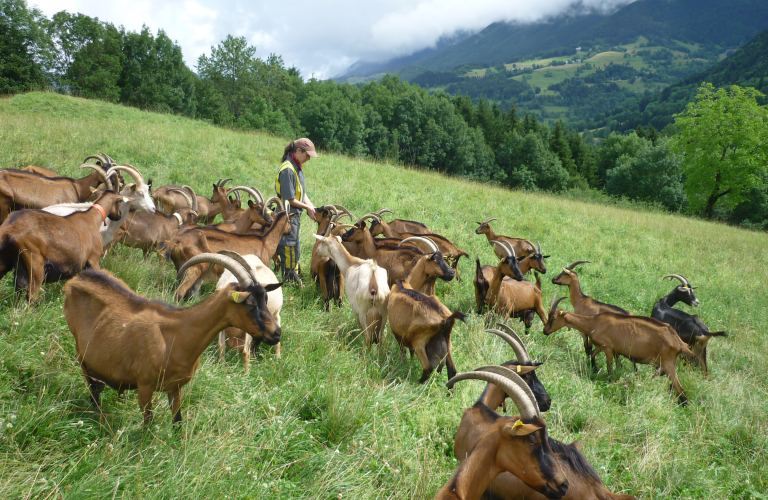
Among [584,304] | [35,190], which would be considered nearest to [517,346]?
[584,304]

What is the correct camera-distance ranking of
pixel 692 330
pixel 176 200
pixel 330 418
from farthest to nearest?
1. pixel 176 200
2. pixel 692 330
3. pixel 330 418

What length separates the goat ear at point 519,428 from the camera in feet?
10.0

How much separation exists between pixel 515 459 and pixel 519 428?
0.24 meters

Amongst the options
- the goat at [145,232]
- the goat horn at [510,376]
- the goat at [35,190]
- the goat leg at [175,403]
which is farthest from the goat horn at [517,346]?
the goat at [35,190]

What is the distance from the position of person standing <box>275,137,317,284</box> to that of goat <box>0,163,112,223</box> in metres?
3.04

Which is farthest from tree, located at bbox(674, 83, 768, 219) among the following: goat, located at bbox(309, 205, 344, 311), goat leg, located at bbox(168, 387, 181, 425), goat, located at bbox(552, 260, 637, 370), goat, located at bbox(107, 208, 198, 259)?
goat leg, located at bbox(168, 387, 181, 425)

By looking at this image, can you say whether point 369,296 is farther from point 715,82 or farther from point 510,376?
point 715,82

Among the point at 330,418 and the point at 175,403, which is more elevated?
the point at 175,403

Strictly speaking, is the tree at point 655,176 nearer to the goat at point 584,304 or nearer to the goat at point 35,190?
the goat at point 584,304

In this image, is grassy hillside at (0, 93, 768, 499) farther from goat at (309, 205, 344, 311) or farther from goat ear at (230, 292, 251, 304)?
goat ear at (230, 292, 251, 304)

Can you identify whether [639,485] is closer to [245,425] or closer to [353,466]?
[353,466]

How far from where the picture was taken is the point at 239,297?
3406 mm

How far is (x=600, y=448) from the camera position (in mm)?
4695

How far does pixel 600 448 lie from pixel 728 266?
15.5 m
